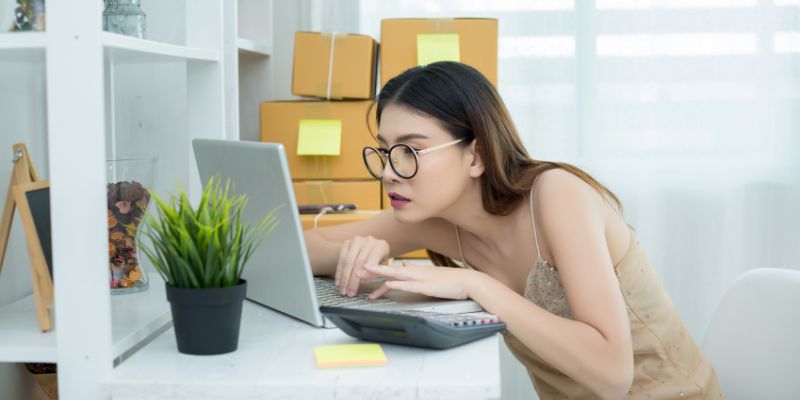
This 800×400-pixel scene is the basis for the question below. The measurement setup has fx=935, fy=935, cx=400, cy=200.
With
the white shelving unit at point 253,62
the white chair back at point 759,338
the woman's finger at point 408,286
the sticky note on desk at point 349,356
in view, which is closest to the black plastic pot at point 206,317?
the sticky note on desk at point 349,356

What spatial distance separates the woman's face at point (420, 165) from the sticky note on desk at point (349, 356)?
15.0 inches

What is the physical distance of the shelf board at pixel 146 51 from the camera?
3.44ft

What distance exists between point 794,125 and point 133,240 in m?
1.93

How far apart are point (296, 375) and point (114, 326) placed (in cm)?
31

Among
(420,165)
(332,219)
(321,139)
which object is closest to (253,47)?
(321,139)

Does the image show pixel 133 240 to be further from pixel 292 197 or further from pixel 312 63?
pixel 312 63

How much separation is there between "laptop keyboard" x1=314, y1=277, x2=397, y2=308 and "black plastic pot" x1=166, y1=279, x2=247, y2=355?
19cm

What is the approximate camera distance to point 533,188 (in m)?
1.49

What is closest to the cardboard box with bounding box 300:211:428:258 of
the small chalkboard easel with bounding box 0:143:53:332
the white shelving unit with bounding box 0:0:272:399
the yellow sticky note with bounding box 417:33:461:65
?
the white shelving unit with bounding box 0:0:272:399

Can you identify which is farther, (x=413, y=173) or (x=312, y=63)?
(x=312, y=63)

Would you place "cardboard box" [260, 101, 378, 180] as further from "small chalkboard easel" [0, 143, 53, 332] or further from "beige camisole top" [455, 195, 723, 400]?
"small chalkboard easel" [0, 143, 53, 332]

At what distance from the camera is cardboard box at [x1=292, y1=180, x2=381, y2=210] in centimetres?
215

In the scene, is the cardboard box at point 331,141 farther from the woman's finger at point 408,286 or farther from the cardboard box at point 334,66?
the woman's finger at point 408,286

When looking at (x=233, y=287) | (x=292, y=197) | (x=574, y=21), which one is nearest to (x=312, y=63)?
(x=574, y=21)
